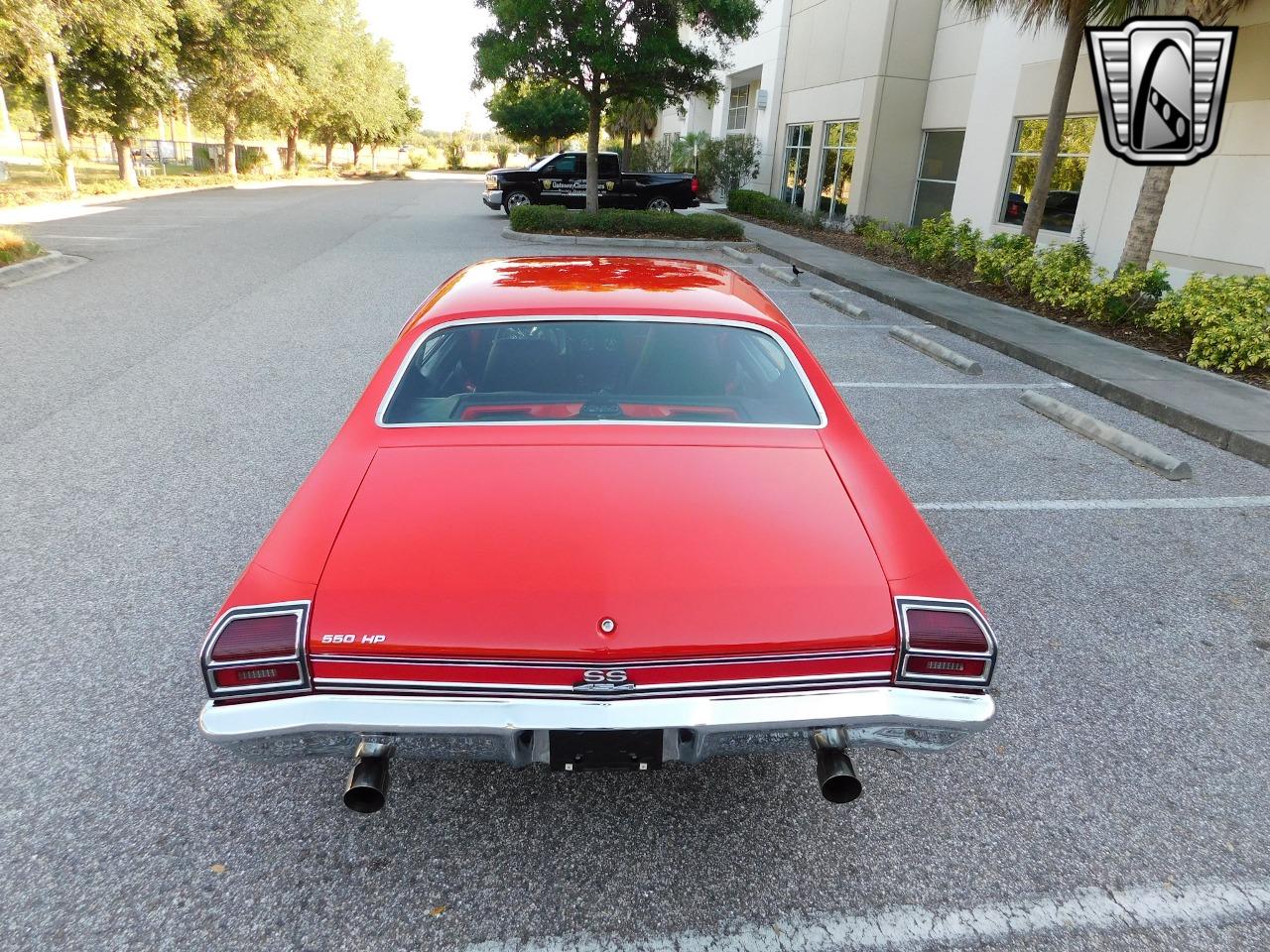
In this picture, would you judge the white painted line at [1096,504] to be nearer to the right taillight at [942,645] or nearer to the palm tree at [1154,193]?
Answer: the right taillight at [942,645]

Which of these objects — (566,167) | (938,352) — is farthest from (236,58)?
(938,352)

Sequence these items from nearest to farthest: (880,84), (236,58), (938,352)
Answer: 1. (938,352)
2. (880,84)
3. (236,58)

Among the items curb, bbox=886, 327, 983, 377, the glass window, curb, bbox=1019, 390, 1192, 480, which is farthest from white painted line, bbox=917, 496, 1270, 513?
the glass window

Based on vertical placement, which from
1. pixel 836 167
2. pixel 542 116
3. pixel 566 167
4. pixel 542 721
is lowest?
pixel 542 721

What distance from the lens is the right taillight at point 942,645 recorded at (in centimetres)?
213

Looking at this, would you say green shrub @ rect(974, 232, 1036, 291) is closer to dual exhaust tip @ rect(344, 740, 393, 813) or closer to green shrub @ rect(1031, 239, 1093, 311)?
green shrub @ rect(1031, 239, 1093, 311)

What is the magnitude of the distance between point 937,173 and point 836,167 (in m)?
3.41

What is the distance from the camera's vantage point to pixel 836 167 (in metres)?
21.9

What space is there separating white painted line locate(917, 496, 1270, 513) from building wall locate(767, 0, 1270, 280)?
6994mm

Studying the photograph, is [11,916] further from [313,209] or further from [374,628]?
[313,209]

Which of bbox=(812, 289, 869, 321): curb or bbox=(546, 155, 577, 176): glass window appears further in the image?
bbox=(546, 155, 577, 176): glass window

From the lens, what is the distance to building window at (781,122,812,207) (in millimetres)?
24359

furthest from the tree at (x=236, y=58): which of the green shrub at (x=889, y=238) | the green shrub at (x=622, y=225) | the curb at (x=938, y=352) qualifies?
the curb at (x=938, y=352)

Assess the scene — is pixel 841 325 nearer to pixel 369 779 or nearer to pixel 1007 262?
pixel 1007 262
